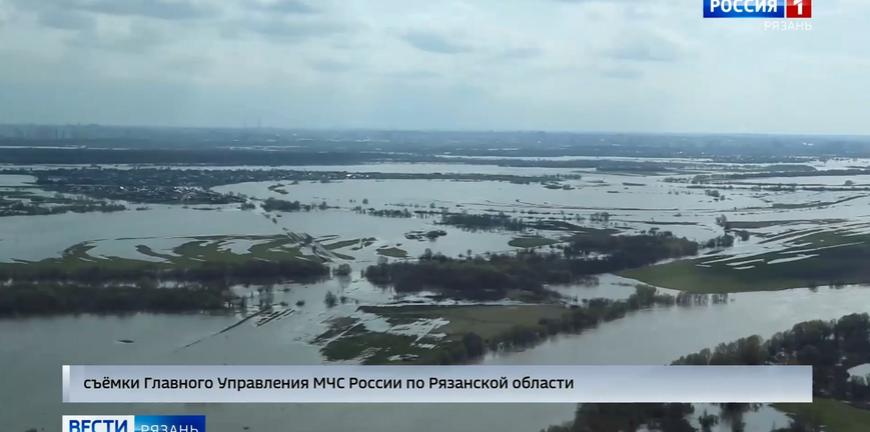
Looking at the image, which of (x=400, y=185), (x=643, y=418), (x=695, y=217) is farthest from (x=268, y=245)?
(x=695, y=217)

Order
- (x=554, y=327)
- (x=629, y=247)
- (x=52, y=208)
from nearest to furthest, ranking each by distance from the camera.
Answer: (x=554, y=327)
(x=629, y=247)
(x=52, y=208)

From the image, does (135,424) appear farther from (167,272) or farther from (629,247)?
(629,247)

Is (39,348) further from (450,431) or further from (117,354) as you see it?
(450,431)

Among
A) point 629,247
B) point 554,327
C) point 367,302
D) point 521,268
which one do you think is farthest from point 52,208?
point 629,247

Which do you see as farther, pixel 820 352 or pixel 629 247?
pixel 629 247
